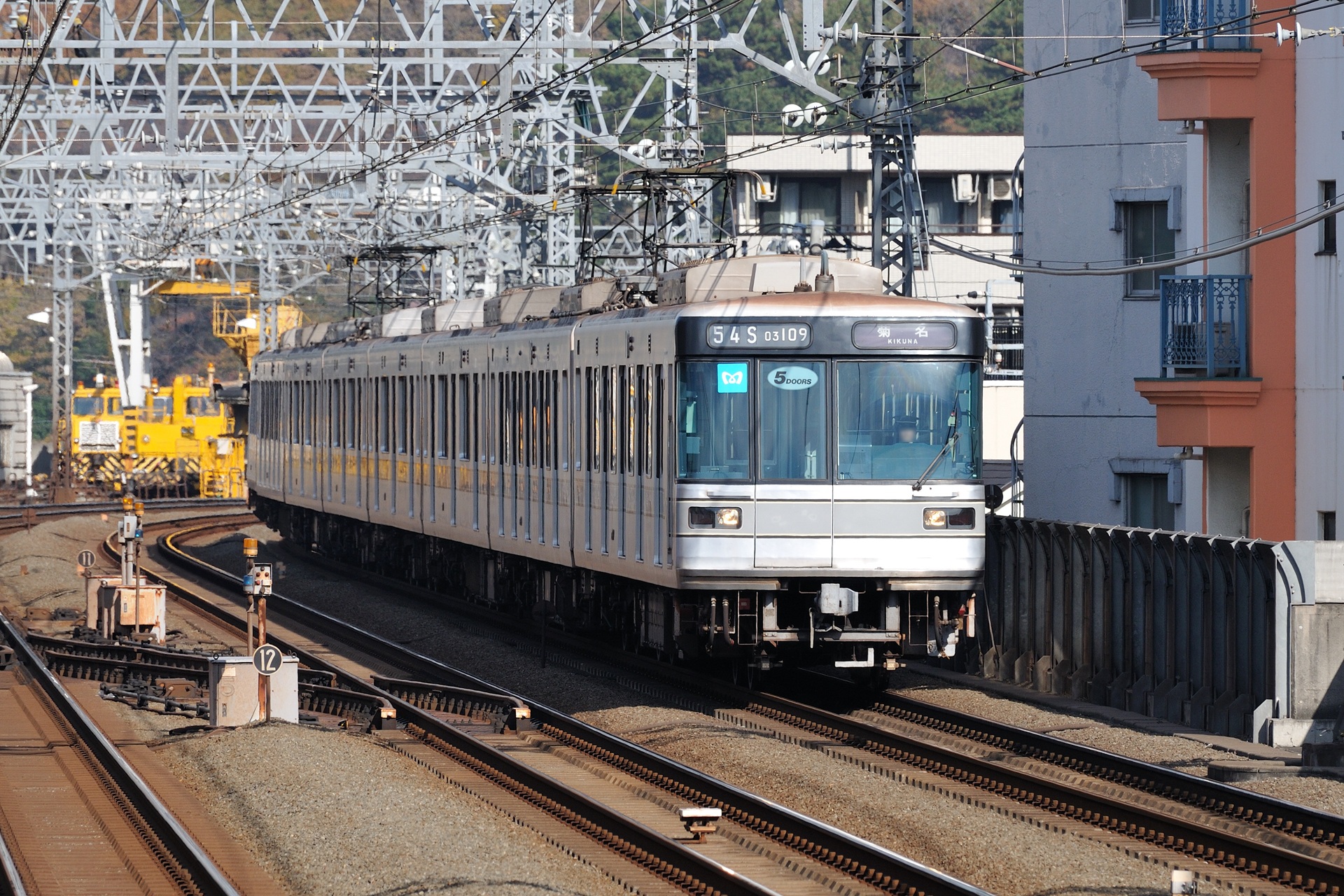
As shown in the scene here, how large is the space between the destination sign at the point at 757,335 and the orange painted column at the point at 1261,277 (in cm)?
567

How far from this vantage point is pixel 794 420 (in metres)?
15.1

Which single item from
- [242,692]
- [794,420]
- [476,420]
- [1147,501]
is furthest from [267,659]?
[1147,501]

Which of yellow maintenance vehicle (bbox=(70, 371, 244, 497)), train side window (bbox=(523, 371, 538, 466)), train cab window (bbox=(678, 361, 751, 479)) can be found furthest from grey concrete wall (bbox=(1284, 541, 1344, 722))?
yellow maintenance vehicle (bbox=(70, 371, 244, 497))

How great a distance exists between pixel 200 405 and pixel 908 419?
54355 millimetres

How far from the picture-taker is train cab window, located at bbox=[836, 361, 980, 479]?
15.1 metres

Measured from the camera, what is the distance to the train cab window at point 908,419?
15117mm

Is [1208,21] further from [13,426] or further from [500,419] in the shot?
[13,426]

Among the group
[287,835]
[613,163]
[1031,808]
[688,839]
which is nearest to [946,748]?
[1031,808]

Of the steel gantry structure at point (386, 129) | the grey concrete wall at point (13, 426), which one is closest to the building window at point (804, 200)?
the steel gantry structure at point (386, 129)

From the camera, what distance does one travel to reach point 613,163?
251 ft

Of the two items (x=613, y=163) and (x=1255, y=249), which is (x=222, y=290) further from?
(x=1255, y=249)

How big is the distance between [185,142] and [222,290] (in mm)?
22549

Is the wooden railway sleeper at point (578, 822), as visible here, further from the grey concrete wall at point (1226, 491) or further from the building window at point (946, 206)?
the building window at point (946, 206)

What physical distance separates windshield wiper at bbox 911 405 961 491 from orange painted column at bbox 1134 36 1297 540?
16.4 ft
